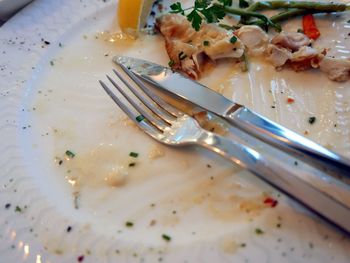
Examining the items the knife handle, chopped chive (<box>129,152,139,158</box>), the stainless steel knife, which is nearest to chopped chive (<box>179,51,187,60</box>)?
the stainless steel knife

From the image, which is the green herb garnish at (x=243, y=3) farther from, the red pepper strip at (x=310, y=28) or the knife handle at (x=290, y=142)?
the knife handle at (x=290, y=142)

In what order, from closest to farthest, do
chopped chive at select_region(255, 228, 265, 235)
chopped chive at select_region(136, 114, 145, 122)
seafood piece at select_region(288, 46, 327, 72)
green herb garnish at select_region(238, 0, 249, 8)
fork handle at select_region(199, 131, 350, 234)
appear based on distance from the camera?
fork handle at select_region(199, 131, 350, 234), chopped chive at select_region(255, 228, 265, 235), chopped chive at select_region(136, 114, 145, 122), seafood piece at select_region(288, 46, 327, 72), green herb garnish at select_region(238, 0, 249, 8)

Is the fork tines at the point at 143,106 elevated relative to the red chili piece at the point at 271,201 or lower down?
elevated

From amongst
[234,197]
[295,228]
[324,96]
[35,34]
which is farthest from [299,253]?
[35,34]

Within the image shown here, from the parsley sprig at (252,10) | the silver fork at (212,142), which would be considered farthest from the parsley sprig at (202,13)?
the silver fork at (212,142)

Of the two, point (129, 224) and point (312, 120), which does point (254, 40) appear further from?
point (129, 224)

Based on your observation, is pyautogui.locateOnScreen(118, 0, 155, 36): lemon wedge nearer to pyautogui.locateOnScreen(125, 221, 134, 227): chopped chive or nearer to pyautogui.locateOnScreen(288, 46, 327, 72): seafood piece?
pyautogui.locateOnScreen(288, 46, 327, 72): seafood piece

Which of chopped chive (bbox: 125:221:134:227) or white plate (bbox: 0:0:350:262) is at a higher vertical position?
white plate (bbox: 0:0:350:262)
